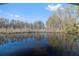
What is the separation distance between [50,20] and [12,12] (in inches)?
14.5

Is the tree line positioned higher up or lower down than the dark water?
higher up

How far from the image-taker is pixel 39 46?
1.69m

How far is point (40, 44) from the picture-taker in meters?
1.69

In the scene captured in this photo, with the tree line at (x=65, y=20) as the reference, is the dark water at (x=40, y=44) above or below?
below

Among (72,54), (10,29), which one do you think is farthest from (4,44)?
(72,54)

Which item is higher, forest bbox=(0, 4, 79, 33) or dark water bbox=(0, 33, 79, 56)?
forest bbox=(0, 4, 79, 33)

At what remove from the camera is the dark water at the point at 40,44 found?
1679 millimetres

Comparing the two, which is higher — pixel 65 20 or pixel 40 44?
pixel 65 20

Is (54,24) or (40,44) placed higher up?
(54,24)

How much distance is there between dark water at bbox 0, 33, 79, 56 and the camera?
1.68 metres

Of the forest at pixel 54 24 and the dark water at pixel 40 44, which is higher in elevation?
the forest at pixel 54 24

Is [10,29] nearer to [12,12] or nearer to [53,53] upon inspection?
[12,12]

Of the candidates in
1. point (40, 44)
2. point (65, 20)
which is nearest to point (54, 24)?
point (65, 20)

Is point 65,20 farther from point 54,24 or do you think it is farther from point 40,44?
point 40,44
